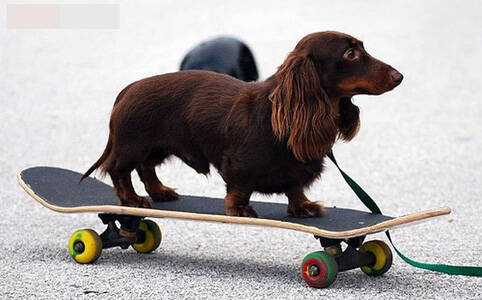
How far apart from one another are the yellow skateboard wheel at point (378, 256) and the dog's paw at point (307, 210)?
0.23 metres

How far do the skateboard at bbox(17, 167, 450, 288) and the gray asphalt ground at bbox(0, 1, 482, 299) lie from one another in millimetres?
79

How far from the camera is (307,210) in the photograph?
411cm

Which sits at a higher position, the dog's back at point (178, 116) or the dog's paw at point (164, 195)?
the dog's back at point (178, 116)

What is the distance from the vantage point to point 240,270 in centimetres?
421

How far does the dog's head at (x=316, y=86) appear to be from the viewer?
3.80 m

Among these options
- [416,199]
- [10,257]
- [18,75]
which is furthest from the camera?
[18,75]

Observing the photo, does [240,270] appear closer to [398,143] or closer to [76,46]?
[398,143]

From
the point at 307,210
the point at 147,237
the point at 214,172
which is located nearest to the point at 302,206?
the point at 307,210

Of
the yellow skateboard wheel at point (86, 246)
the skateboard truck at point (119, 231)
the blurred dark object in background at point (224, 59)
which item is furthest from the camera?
the blurred dark object in background at point (224, 59)

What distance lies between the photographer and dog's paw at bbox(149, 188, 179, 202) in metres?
4.44

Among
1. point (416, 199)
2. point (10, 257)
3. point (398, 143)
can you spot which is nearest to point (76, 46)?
point (398, 143)

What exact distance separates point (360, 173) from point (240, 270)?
105 inches

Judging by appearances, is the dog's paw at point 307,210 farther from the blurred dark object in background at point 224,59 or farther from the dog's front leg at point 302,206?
the blurred dark object in background at point 224,59

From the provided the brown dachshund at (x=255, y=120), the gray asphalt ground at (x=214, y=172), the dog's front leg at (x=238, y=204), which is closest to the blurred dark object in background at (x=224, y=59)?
the gray asphalt ground at (x=214, y=172)
